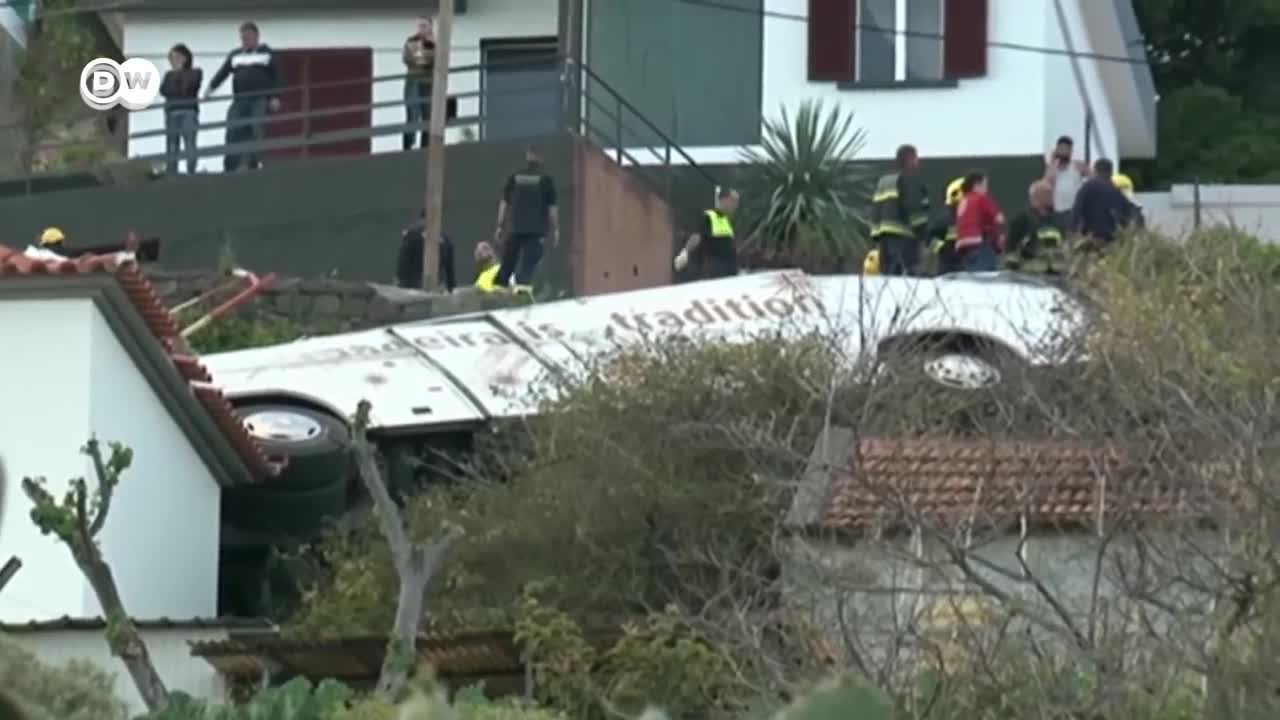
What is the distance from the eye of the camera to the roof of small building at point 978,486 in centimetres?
1510

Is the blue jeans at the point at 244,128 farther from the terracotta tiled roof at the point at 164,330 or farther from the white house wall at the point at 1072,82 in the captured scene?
the terracotta tiled roof at the point at 164,330

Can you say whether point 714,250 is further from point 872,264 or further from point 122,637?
point 122,637

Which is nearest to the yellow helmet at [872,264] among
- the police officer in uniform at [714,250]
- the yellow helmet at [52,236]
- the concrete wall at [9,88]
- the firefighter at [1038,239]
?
the firefighter at [1038,239]

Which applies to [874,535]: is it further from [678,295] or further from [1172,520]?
[678,295]

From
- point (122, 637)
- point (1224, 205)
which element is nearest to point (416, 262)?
point (1224, 205)

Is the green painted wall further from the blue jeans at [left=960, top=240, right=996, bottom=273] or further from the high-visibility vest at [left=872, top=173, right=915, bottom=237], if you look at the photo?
the blue jeans at [left=960, top=240, right=996, bottom=273]

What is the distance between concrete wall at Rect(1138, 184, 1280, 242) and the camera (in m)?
32.3

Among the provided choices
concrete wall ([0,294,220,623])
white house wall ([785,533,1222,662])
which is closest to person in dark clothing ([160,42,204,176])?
concrete wall ([0,294,220,623])

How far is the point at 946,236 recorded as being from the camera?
26.9 metres

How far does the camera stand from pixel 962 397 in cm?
1994

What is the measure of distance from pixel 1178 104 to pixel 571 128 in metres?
17.6

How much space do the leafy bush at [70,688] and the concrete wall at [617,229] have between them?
46.2 ft

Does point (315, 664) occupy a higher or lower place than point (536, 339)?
lower

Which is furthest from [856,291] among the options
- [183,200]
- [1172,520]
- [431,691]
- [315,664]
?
[431,691]
